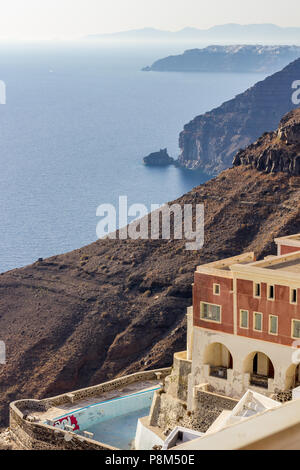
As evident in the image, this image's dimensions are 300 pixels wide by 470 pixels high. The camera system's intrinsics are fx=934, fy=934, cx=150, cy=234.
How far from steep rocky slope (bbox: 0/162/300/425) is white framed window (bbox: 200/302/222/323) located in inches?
831

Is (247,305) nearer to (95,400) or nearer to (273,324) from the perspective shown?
(273,324)

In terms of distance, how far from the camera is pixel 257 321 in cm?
2731

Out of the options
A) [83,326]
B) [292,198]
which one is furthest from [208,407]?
[292,198]

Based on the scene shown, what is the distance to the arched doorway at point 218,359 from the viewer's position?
1124 inches

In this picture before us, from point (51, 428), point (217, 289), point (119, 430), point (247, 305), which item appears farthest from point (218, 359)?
point (51, 428)

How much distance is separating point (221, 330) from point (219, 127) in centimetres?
14199

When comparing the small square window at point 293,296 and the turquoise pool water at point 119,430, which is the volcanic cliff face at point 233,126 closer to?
the turquoise pool water at point 119,430

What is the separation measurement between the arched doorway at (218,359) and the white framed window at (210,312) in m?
0.85

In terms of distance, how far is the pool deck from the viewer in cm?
3250

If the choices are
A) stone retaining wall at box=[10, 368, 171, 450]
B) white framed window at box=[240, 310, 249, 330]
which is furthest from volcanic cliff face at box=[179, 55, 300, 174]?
white framed window at box=[240, 310, 249, 330]

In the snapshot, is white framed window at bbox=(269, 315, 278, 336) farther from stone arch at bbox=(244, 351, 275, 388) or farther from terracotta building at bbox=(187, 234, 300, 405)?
stone arch at bbox=(244, 351, 275, 388)

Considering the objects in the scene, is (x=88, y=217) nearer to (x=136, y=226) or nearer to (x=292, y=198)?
(x=136, y=226)

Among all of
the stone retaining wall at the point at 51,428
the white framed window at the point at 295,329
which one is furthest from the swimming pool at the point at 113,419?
the white framed window at the point at 295,329
